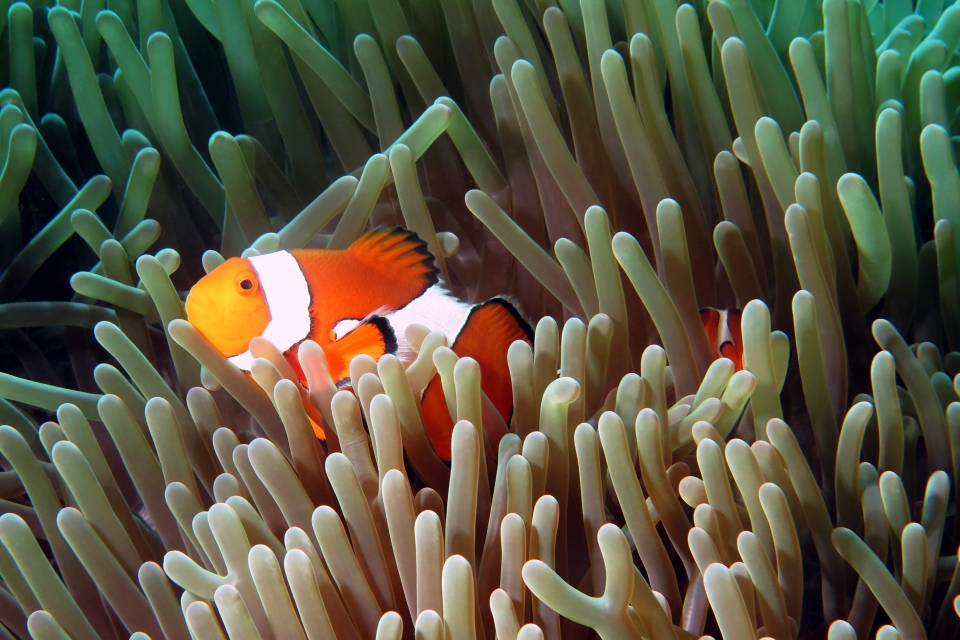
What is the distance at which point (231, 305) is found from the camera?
0.78 metres

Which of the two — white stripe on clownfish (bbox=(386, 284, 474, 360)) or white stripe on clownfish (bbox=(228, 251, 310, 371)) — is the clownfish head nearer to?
white stripe on clownfish (bbox=(228, 251, 310, 371))

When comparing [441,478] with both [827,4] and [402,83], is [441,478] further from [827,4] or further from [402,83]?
[827,4]

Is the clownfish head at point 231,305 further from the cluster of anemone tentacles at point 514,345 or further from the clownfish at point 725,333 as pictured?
the clownfish at point 725,333

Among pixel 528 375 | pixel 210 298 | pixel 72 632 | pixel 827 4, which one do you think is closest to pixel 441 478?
pixel 528 375

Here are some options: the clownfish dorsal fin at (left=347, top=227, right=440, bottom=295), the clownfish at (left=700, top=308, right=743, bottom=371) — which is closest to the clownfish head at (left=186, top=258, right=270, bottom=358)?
the clownfish dorsal fin at (left=347, top=227, right=440, bottom=295)

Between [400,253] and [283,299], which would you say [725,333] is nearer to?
[400,253]

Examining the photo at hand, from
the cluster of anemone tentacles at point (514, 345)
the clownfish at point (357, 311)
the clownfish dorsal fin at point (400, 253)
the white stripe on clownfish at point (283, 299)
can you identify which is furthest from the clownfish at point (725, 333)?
the white stripe on clownfish at point (283, 299)

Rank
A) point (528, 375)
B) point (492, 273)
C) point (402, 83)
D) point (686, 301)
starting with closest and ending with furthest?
point (528, 375), point (686, 301), point (492, 273), point (402, 83)

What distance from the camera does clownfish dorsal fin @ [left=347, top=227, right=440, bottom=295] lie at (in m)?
0.88

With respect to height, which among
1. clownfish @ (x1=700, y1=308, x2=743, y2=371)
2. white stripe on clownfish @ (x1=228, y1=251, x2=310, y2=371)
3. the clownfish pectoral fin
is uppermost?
white stripe on clownfish @ (x1=228, y1=251, x2=310, y2=371)

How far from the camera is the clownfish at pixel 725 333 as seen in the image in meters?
0.82

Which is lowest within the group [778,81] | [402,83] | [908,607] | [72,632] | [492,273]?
[908,607]

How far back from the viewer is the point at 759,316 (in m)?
0.68

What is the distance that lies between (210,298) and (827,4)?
88 centimetres
